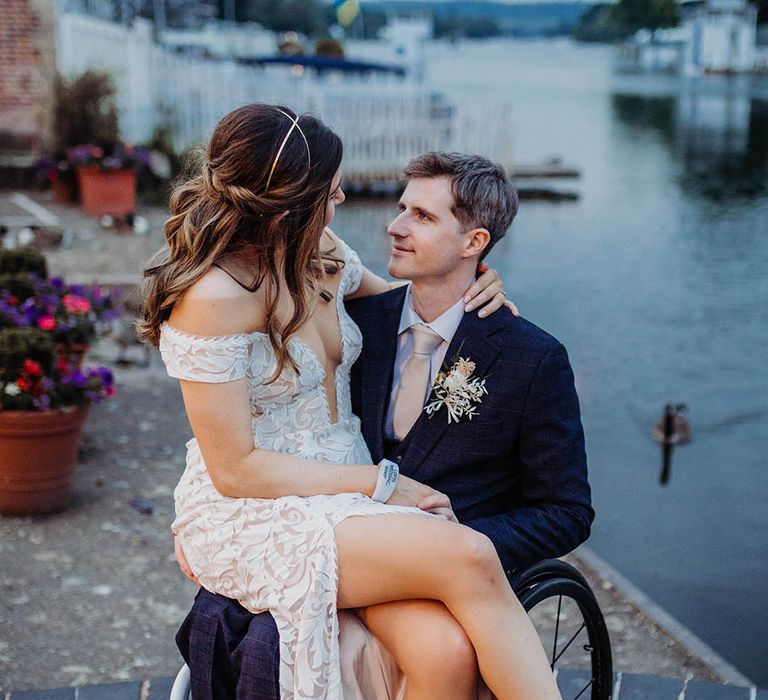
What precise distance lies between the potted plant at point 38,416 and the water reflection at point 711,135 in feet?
40.8

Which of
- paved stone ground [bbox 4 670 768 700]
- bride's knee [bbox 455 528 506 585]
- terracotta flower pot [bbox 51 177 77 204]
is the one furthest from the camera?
terracotta flower pot [bbox 51 177 77 204]

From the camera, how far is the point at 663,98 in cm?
4044

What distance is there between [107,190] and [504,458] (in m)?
9.53

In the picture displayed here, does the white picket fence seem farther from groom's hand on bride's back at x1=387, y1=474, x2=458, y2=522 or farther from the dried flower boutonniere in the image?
groom's hand on bride's back at x1=387, y1=474, x2=458, y2=522

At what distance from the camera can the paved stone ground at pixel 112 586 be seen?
3658 mm

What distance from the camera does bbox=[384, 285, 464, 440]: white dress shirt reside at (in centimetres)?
279

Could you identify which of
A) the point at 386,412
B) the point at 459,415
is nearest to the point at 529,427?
the point at 459,415

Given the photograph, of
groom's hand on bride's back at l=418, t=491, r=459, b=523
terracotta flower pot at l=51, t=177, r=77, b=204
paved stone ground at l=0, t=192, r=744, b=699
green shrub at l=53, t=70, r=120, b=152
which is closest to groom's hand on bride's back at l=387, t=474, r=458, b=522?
groom's hand on bride's back at l=418, t=491, r=459, b=523

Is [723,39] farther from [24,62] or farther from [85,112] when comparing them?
[85,112]

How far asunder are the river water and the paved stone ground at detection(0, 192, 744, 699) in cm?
55

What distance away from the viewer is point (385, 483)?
7.98 ft

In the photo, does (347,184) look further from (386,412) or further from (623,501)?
(386,412)

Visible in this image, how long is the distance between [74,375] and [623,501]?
9.29 feet

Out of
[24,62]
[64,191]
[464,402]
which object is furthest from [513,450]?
[24,62]
